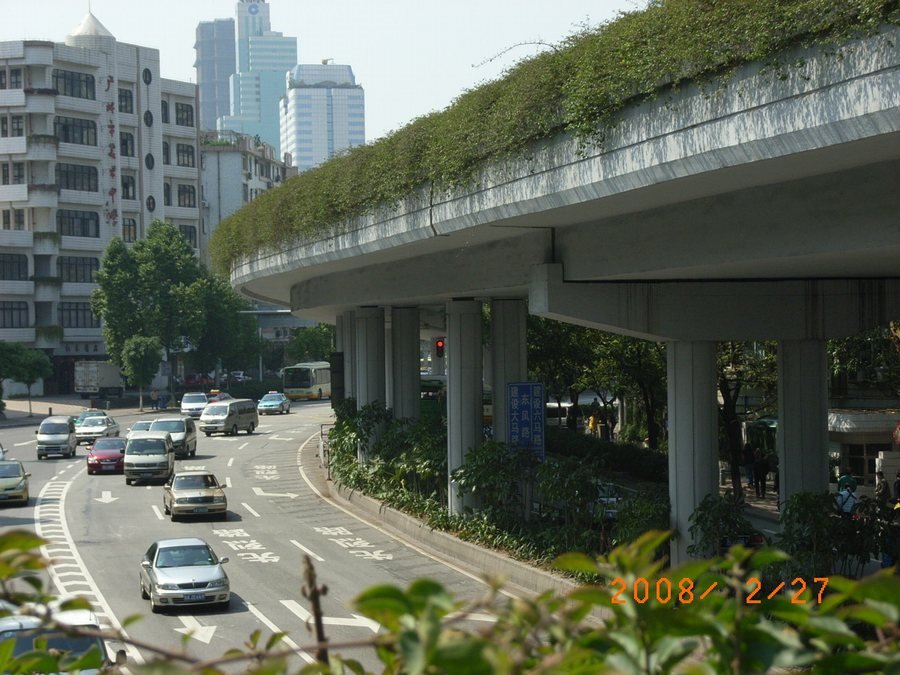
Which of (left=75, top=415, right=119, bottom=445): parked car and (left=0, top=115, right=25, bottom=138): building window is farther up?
(left=0, top=115, right=25, bottom=138): building window

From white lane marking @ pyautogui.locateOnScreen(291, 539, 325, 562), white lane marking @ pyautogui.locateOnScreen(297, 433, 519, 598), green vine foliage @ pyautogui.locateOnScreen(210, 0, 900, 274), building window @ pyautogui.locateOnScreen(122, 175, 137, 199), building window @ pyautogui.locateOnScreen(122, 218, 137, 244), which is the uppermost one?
building window @ pyautogui.locateOnScreen(122, 175, 137, 199)

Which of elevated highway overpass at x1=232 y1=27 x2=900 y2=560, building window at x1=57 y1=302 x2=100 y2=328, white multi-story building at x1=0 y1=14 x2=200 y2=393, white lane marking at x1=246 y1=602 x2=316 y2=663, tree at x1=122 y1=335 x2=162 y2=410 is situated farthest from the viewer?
building window at x1=57 y1=302 x2=100 y2=328

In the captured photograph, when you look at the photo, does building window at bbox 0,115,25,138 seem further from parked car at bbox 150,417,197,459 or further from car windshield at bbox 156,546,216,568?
car windshield at bbox 156,546,216,568

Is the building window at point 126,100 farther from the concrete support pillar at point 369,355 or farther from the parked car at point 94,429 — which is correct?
the concrete support pillar at point 369,355

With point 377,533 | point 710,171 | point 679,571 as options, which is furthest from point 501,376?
point 679,571

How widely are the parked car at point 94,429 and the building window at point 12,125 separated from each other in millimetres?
43840

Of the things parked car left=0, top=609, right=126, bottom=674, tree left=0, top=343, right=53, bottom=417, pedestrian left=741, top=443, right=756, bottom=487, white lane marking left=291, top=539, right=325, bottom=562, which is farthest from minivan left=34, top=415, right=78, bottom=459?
parked car left=0, top=609, right=126, bottom=674

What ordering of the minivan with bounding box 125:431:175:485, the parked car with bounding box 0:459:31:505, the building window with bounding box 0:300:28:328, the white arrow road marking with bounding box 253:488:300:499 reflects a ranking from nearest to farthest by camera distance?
the parked car with bounding box 0:459:31:505
the white arrow road marking with bounding box 253:488:300:499
the minivan with bounding box 125:431:175:485
the building window with bounding box 0:300:28:328

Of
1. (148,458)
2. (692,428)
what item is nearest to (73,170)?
(148,458)

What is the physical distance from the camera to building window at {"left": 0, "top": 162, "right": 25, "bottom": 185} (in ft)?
318

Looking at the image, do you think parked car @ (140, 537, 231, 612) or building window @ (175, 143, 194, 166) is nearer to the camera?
parked car @ (140, 537, 231, 612)

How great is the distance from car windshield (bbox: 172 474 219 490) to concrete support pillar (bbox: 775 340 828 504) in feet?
59.7

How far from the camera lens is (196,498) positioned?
33.2 m

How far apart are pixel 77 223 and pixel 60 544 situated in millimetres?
75557
